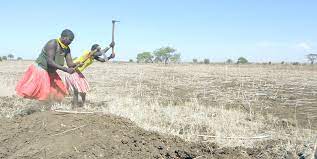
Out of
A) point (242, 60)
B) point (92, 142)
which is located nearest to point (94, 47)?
point (92, 142)

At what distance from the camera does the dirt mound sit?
691 cm

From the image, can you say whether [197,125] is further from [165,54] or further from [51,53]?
[165,54]

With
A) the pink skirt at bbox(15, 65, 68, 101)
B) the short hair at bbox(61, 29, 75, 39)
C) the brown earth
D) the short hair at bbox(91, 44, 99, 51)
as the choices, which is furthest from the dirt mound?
the short hair at bbox(91, 44, 99, 51)

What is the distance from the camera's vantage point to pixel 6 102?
13.5m

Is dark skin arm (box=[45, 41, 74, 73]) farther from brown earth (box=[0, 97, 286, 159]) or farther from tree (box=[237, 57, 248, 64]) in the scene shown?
tree (box=[237, 57, 248, 64])

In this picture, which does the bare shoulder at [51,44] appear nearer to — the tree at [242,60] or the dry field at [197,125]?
the dry field at [197,125]

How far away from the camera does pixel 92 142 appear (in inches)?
285

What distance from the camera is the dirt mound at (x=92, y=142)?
22.7 feet

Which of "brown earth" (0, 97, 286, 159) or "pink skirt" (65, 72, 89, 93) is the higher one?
"pink skirt" (65, 72, 89, 93)

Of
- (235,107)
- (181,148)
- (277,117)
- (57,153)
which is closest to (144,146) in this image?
(181,148)

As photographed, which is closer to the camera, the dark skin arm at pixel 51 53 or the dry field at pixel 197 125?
the dry field at pixel 197 125

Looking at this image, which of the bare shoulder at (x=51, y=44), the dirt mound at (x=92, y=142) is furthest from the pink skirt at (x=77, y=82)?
the dirt mound at (x=92, y=142)

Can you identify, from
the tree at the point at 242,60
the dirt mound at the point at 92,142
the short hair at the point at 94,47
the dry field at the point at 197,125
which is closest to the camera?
the dirt mound at the point at 92,142

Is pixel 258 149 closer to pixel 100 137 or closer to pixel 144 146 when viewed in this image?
pixel 144 146
